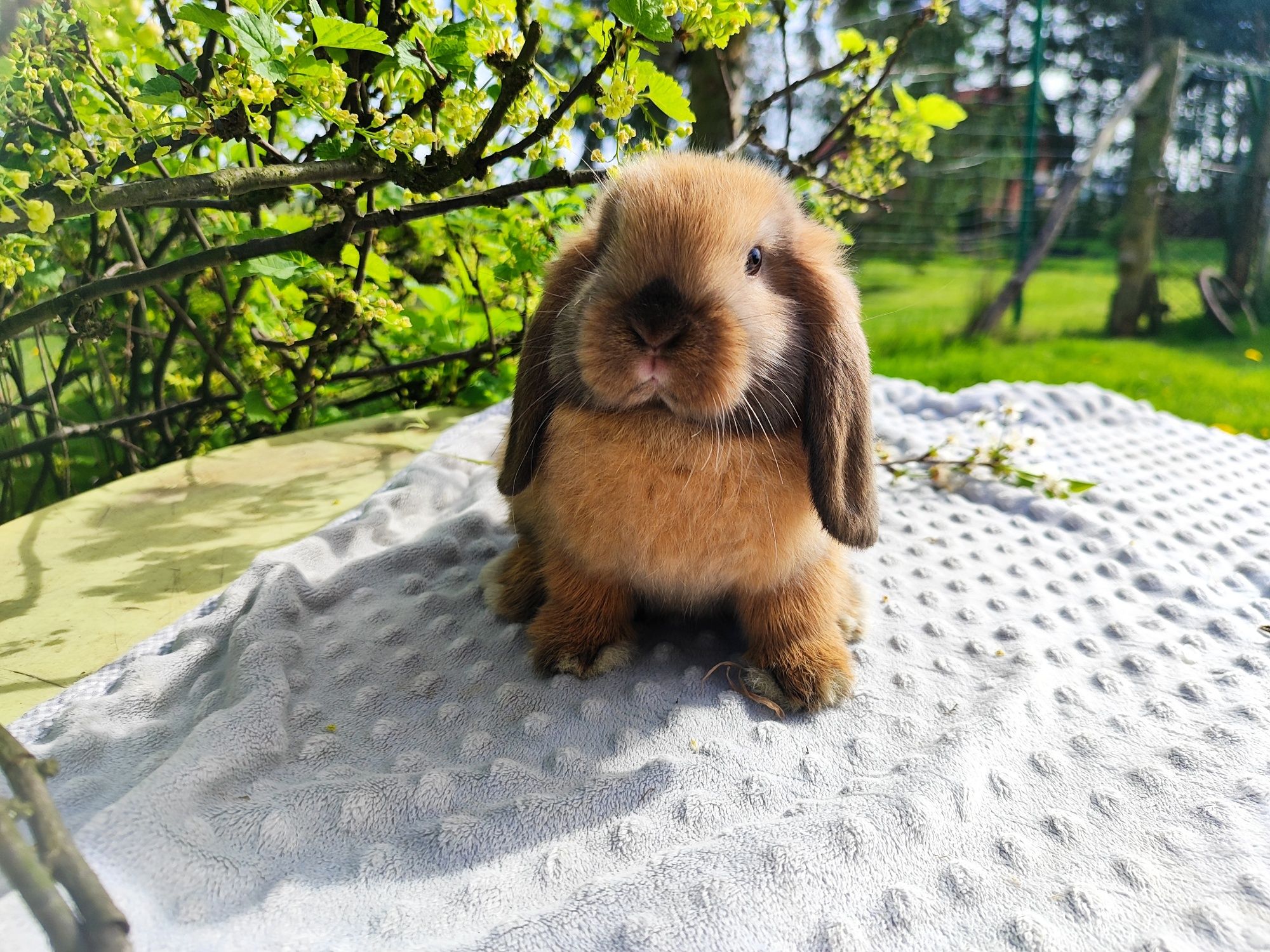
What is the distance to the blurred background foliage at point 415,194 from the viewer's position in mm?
1333

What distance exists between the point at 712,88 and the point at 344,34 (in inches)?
108

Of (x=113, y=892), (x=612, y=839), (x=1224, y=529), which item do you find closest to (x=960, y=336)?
(x=1224, y=529)

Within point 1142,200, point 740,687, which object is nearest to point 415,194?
point 740,687

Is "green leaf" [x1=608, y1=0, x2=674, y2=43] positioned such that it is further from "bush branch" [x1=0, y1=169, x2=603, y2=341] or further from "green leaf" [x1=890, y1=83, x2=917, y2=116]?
"green leaf" [x1=890, y1=83, x2=917, y2=116]

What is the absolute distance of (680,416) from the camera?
1.28 m

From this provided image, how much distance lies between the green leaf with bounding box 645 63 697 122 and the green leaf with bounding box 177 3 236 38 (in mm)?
713

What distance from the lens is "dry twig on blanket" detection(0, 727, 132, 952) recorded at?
659mm

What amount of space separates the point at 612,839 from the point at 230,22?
132 cm

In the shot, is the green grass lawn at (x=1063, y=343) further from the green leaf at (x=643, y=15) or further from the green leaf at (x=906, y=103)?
the green leaf at (x=643, y=15)

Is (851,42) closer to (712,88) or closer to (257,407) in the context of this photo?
(712,88)

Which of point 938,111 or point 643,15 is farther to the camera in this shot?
point 938,111

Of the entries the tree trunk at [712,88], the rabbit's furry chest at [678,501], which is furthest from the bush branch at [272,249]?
the tree trunk at [712,88]

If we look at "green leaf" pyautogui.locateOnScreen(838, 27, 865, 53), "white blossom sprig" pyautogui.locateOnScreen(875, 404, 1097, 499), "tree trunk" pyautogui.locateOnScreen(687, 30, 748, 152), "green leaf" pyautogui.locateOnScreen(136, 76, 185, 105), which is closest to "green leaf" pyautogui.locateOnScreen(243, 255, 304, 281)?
"green leaf" pyautogui.locateOnScreen(136, 76, 185, 105)

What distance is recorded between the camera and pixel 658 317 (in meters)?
1.20
